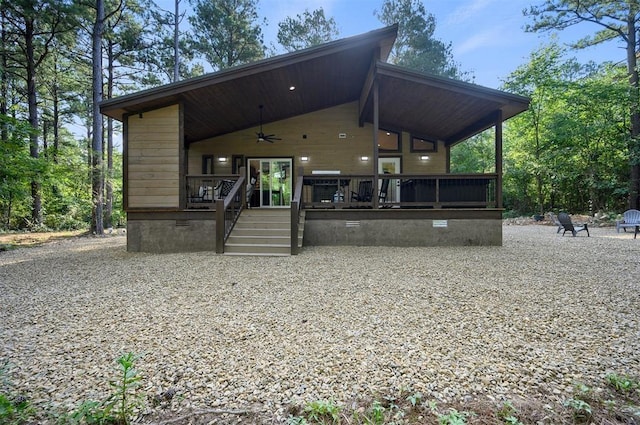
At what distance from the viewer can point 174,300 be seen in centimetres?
345

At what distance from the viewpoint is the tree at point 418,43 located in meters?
15.9

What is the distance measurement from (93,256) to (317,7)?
56.4 feet

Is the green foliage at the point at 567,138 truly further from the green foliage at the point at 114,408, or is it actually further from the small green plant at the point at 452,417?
the green foliage at the point at 114,408

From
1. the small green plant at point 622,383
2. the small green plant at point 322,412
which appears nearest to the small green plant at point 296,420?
the small green plant at point 322,412

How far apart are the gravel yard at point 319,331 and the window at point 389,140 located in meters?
6.63

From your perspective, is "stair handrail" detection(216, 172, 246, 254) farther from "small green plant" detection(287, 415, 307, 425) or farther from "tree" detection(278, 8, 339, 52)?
"tree" detection(278, 8, 339, 52)

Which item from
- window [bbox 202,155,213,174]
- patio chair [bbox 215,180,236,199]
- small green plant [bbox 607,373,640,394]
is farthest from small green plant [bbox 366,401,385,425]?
window [bbox 202,155,213,174]

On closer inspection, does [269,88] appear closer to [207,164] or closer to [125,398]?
[207,164]

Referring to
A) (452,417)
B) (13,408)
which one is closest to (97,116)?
(13,408)

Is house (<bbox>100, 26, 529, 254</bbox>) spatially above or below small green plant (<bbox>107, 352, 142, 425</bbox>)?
above

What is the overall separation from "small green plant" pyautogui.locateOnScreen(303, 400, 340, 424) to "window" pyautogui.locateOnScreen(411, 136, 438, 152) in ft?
33.6

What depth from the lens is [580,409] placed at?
162cm

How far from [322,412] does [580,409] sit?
4.51 feet

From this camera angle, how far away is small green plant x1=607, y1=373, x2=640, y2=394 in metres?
1.80
